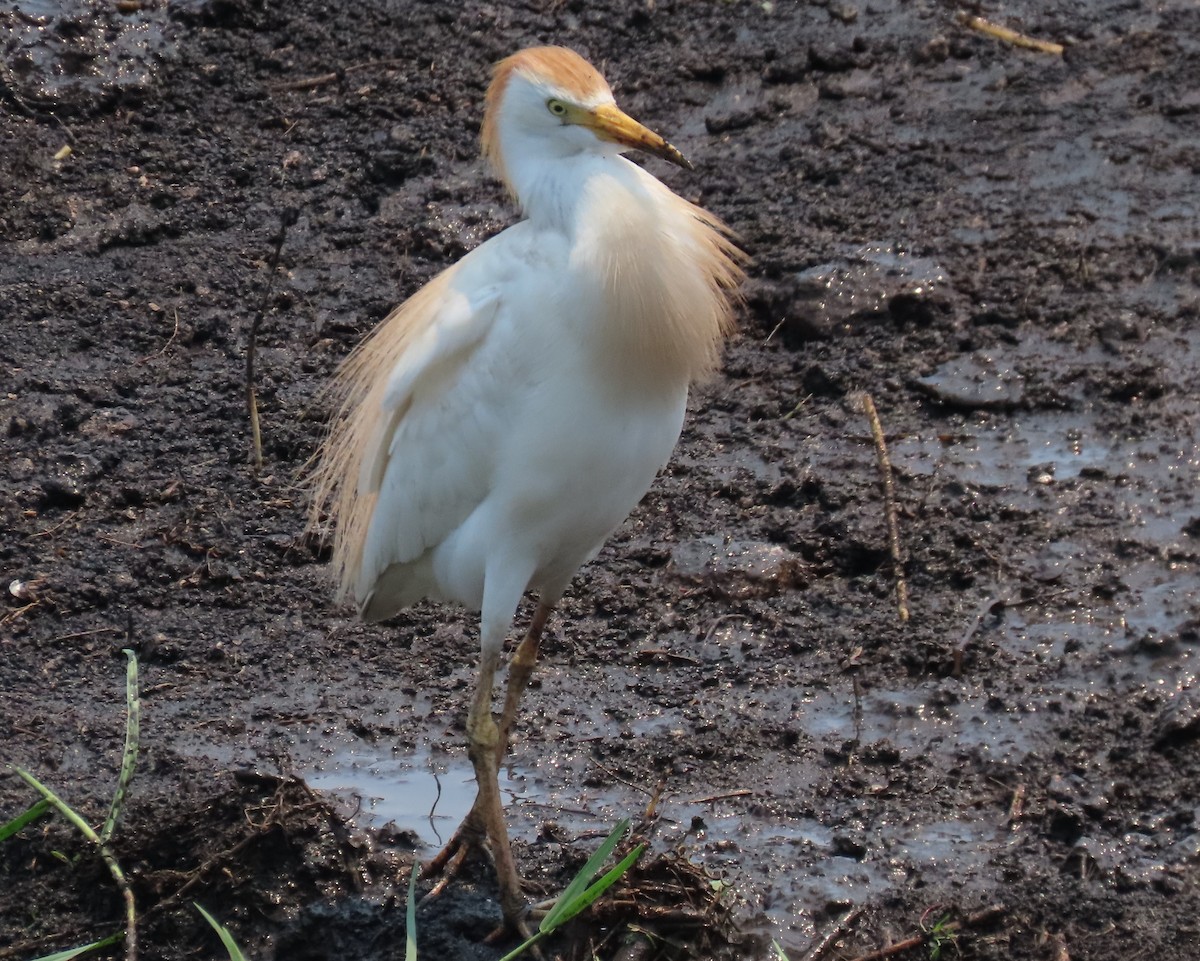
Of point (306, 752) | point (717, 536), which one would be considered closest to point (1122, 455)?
point (717, 536)

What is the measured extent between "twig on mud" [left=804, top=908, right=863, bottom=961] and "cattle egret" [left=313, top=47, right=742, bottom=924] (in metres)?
0.70

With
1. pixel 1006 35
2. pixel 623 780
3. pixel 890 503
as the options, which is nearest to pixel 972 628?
pixel 890 503

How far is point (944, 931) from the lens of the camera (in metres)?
3.56

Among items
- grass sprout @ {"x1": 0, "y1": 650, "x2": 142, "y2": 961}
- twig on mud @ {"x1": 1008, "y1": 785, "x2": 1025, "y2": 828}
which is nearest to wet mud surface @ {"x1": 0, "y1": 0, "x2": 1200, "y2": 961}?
twig on mud @ {"x1": 1008, "y1": 785, "x2": 1025, "y2": 828}

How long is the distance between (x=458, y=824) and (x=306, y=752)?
50 centimetres

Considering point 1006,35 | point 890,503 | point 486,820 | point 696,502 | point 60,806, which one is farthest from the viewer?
point 1006,35

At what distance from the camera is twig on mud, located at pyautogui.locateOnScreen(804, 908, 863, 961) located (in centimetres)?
355

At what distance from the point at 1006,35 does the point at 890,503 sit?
3.50 metres

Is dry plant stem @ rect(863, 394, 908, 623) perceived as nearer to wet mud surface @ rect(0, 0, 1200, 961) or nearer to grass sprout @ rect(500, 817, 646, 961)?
wet mud surface @ rect(0, 0, 1200, 961)

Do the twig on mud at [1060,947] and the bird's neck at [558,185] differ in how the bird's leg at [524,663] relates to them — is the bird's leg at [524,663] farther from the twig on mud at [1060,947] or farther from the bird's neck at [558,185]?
the twig on mud at [1060,947]

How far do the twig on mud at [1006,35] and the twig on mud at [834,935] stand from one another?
5.11 metres

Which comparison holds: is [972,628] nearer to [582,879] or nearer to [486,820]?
[486,820]

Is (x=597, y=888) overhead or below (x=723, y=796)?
overhead

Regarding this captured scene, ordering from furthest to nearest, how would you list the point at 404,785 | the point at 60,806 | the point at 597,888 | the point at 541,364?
1. the point at 404,785
2. the point at 541,364
3. the point at 60,806
4. the point at 597,888
